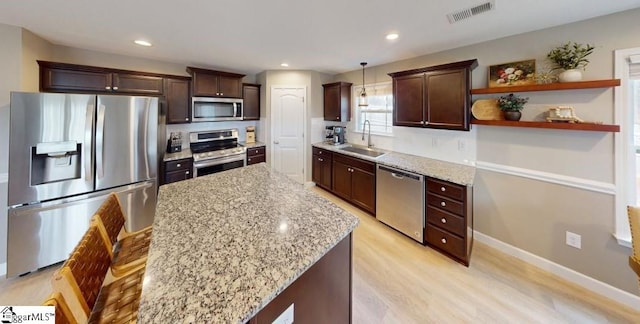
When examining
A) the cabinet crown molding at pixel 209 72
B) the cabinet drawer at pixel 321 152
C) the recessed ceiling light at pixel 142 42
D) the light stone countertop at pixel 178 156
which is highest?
the cabinet crown molding at pixel 209 72

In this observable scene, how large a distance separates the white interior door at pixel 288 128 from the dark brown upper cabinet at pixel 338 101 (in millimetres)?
490

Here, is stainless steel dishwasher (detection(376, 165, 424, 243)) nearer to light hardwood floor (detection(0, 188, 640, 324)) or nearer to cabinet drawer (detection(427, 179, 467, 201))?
cabinet drawer (detection(427, 179, 467, 201))

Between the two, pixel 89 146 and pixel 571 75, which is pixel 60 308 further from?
pixel 571 75

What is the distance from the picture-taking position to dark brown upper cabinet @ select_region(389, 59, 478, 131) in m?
2.71

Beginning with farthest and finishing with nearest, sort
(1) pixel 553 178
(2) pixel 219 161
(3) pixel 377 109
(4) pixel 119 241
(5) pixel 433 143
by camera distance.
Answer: (3) pixel 377 109
(2) pixel 219 161
(5) pixel 433 143
(1) pixel 553 178
(4) pixel 119 241

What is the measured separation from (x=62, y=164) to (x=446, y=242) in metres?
4.01

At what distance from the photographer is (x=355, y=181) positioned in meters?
3.84

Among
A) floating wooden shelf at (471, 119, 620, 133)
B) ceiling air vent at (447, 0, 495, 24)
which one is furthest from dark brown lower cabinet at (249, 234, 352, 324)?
floating wooden shelf at (471, 119, 620, 133)

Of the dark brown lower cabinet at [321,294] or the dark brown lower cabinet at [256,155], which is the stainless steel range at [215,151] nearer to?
the dark brown lower cabinet at [256,155]

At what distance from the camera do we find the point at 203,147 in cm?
418

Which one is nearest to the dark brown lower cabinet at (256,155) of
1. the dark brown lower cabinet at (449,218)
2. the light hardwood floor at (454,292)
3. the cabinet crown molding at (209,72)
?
the cabinet crown molding at (209,72)

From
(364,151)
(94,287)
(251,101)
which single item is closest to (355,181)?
(364,151)

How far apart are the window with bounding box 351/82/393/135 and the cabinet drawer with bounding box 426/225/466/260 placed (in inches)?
73.6

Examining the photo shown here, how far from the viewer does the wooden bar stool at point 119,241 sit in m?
1.30
